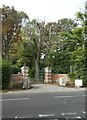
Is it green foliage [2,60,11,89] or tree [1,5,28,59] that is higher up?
tree [1,5,28,59]

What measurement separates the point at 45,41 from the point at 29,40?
2471 mm

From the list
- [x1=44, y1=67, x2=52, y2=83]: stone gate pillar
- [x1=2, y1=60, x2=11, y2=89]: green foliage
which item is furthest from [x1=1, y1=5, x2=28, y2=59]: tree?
[x1=2, y1=60, x2=11, y2=89]: green foliage

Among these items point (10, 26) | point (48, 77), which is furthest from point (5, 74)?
point (10, 26)

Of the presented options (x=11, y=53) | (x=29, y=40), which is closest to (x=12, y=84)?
(x=29, y=40)

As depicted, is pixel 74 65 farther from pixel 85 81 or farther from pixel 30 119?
pixel 30 119

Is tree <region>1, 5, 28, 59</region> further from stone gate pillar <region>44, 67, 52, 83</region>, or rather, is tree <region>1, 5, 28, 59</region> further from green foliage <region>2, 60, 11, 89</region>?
green foliage <region>2, 60, 11, 89</region>

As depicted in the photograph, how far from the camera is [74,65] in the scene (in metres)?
37.6

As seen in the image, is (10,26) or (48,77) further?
(10,26)

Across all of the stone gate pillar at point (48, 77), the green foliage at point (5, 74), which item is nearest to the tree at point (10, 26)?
the stone gate pillar at point (48, 77)

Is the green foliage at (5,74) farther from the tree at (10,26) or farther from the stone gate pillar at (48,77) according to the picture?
the tree at (10,26)

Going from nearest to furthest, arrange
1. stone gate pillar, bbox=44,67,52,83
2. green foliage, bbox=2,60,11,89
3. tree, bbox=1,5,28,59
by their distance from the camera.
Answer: green foliage, bbox=2,60,11,89 → stone gate pillar, bbox=44,67,52,83 → tree, bbox=1,5,28,59

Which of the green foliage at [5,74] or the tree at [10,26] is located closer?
the green foliage at [5,74]

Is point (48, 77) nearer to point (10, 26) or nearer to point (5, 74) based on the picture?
point (5, 74)

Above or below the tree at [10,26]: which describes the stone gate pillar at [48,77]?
below
